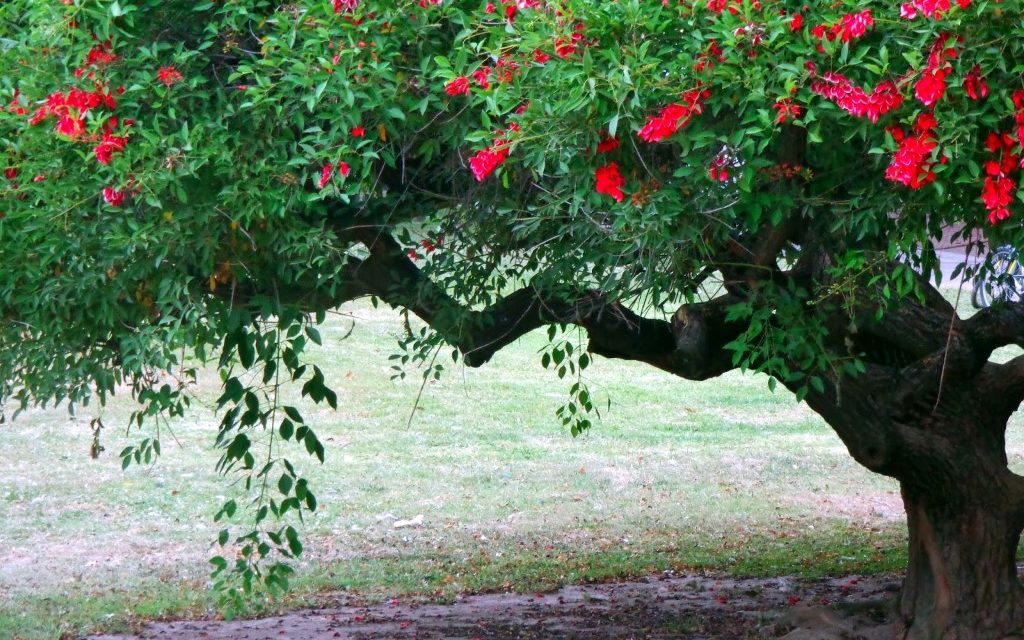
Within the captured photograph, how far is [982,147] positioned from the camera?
8.75ft

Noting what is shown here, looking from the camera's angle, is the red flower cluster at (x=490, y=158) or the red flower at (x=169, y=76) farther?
the red flower at (x=169, y=76)

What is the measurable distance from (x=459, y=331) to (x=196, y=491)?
8.04 m

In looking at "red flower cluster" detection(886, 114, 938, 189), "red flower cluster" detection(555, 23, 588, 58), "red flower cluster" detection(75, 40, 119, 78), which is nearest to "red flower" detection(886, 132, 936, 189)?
"red flower cluster" detection(886, 114, 938, 189)

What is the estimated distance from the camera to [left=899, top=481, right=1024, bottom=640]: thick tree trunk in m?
5.98

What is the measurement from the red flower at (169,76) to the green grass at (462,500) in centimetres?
347

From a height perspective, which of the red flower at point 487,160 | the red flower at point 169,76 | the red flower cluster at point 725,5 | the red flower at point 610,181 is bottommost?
the red flower at point 610,181

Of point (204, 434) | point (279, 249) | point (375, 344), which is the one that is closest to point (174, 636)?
point (279, 249)

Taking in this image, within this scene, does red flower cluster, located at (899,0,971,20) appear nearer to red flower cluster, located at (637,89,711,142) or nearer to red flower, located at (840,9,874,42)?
red flower, located at (840,9,874,42)

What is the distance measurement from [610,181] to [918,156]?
0.78 meters

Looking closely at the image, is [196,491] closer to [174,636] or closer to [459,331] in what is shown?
[174,636]

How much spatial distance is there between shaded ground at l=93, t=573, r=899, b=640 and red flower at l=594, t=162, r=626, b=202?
4.21 m

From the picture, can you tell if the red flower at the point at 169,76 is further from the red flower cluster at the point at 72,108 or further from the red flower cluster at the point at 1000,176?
the red flower cluster at the point at 1000,176

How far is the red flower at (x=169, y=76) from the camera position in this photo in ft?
11.6

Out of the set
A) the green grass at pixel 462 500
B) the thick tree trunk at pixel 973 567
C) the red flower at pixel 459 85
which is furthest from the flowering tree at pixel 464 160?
the green grass at pixel 462 500
